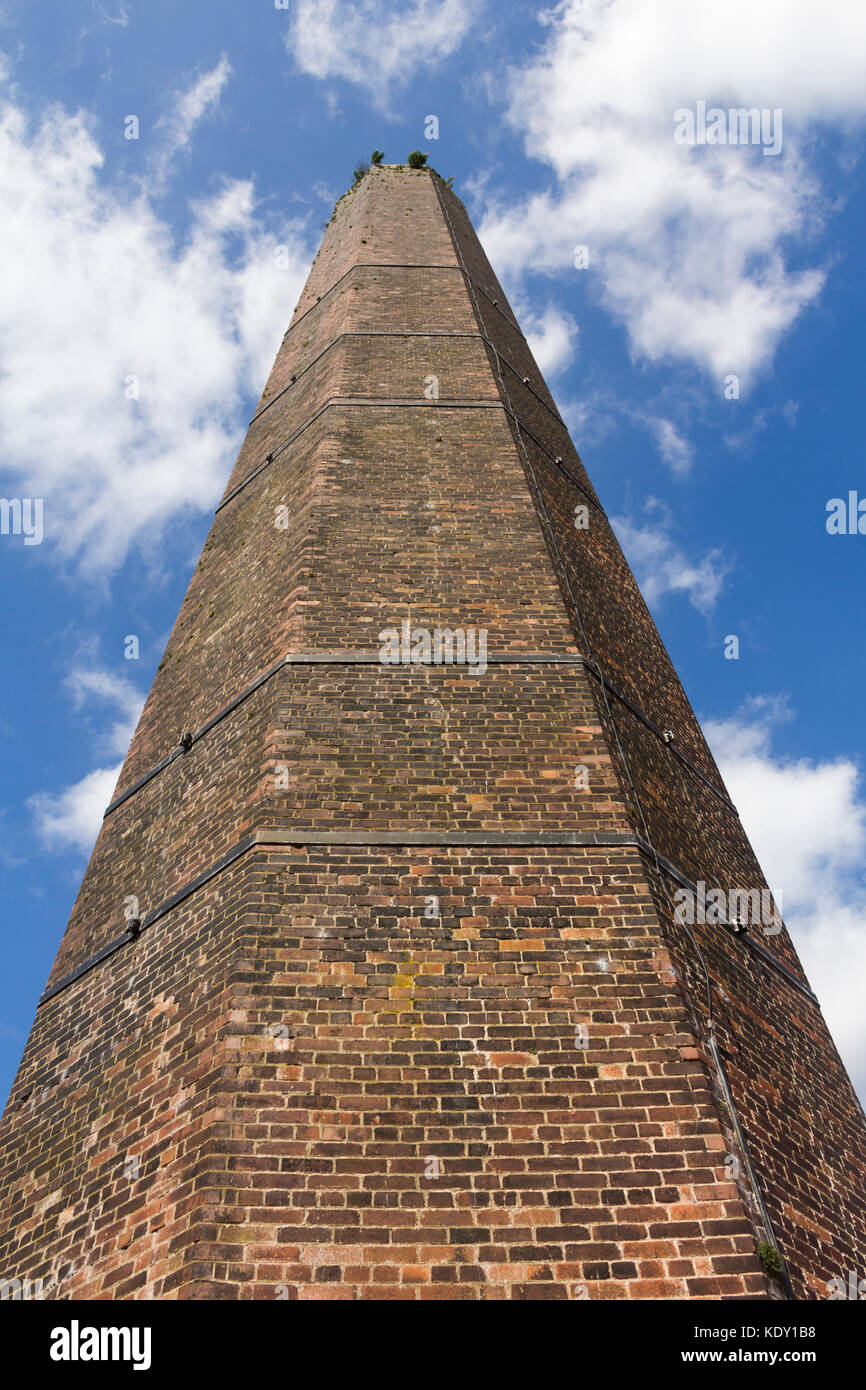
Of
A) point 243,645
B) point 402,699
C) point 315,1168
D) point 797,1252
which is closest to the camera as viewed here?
point 315,1168

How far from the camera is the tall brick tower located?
449 centimetres

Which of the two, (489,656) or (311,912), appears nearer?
(311,912)

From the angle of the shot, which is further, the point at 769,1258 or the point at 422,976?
the point at 422,976

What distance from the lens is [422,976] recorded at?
5.36 meters

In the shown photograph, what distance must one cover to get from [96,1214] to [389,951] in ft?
6.44

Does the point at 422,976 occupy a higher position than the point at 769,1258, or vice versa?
the point at 422,976

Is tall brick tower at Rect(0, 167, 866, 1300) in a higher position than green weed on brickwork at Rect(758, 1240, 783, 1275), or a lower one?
higher

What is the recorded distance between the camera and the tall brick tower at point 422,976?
177 inches

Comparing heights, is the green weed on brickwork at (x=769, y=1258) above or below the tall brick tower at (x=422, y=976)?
below
